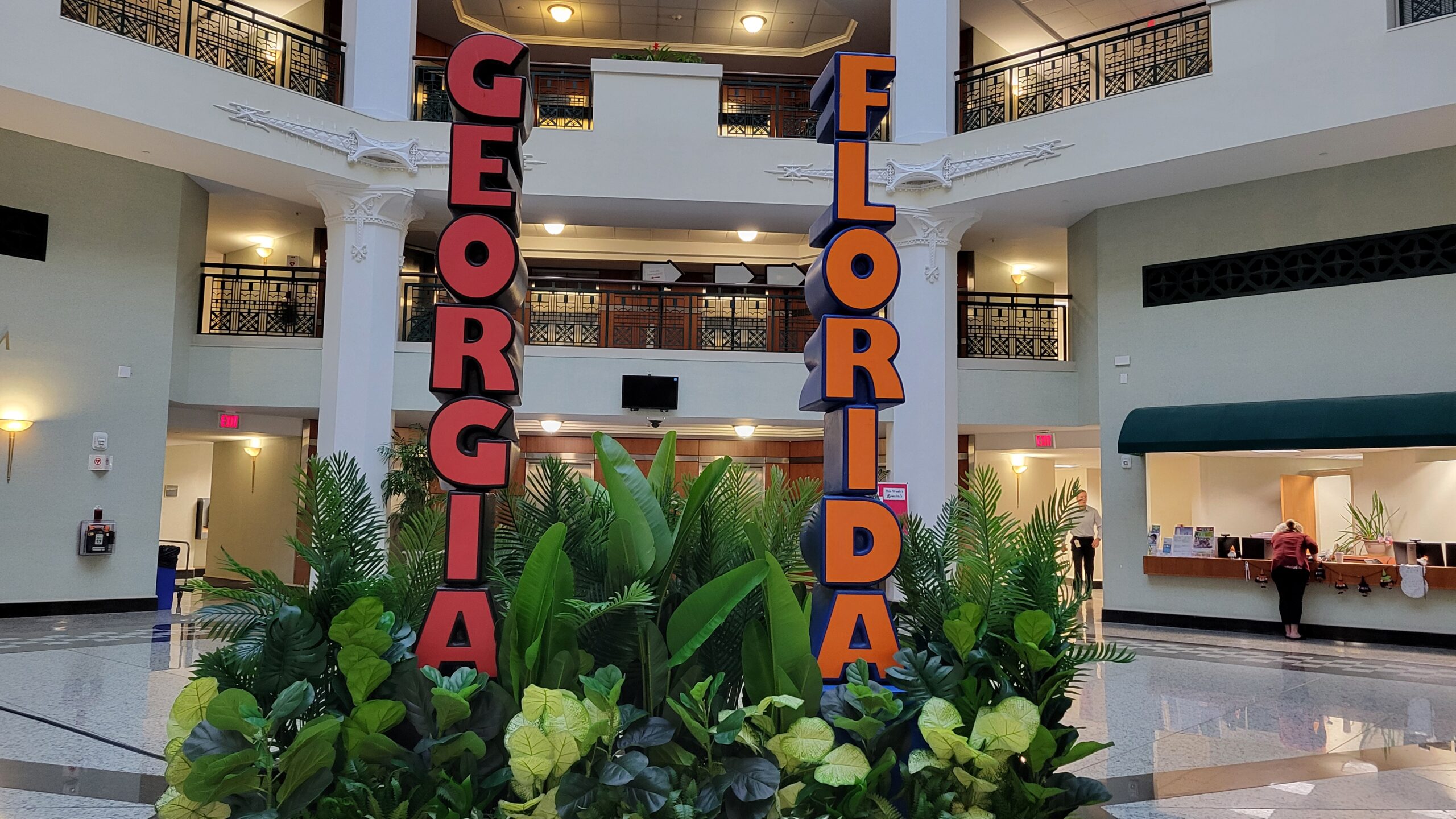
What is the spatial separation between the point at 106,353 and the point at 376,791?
11.6 m

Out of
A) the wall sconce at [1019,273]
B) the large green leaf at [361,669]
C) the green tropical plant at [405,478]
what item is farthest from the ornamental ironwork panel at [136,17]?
the wall sconce at [1019,273]

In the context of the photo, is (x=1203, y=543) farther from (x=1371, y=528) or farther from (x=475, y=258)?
(x=475, y=258)

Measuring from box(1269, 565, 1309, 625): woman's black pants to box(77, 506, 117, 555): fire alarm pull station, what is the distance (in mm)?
14363

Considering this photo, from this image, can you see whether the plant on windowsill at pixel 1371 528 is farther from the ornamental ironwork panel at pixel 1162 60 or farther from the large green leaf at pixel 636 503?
the large green leaf at pixel 636 503

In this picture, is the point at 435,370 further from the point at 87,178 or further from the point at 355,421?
the point at 87,178

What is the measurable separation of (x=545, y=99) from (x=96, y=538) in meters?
8.38

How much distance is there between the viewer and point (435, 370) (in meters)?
4.42

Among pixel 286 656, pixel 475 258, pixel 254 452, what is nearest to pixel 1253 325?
pixel 475 258

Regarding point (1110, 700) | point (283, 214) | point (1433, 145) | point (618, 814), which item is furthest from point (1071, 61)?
point (618, 814)

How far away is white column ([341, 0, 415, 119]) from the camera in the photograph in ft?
42.3

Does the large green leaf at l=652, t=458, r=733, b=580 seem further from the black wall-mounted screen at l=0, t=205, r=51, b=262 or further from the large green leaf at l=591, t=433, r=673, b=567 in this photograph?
the black wall-mounted screen at l=0, t=205, r=51, b=262

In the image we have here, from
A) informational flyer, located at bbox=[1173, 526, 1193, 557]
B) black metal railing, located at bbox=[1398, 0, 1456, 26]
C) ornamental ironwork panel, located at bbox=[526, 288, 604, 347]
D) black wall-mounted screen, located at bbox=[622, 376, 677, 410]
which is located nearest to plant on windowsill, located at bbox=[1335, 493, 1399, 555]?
informational flyer, located at bbox=[1173, 526, 1193, 557]

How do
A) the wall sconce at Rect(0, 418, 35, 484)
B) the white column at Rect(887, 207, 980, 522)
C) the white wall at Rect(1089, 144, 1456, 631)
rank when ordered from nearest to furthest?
the white wall at Rect(1089, 144, 1456, 631) < the wall sconce at Rect(0, 418, 35, 484) < the white column at Rect(887, 207, 980, 522)

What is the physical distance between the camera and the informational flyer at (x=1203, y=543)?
12.5m
